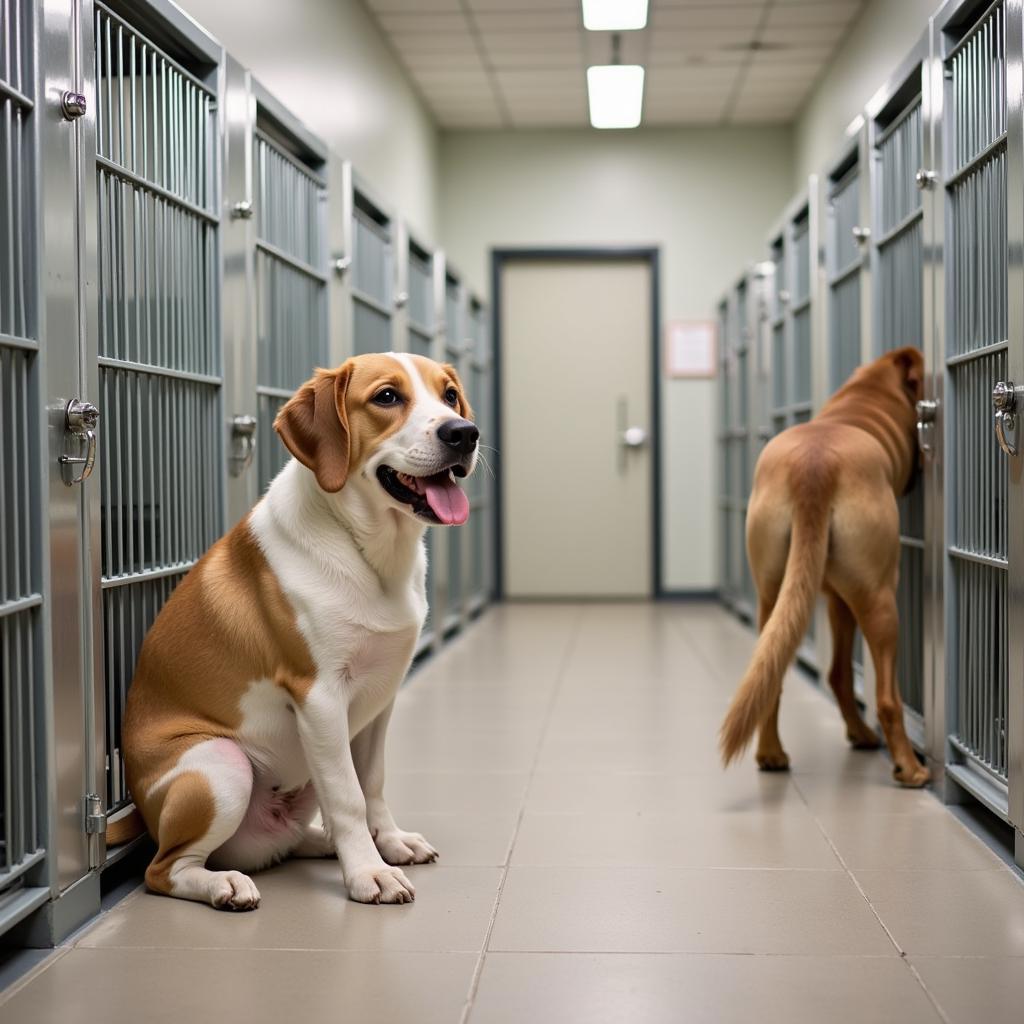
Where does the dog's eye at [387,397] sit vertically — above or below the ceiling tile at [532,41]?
below

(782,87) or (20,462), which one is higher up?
(782,87)

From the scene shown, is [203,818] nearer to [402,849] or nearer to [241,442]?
[402,849]

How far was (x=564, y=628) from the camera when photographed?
7.41 m

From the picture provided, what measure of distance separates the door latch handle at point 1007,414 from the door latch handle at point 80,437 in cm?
176

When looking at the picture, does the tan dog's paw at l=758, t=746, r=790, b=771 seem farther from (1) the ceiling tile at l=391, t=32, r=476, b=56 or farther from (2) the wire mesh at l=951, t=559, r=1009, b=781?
(1) the ceiling tile at l=391, t=32, r=476, b=56

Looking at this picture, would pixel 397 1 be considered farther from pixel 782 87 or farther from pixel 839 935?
pixel 839 935

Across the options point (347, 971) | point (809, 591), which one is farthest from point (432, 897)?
point (809, 591)

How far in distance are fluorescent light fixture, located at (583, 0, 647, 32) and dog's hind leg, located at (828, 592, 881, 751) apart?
3107 millimetres

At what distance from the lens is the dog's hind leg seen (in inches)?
149

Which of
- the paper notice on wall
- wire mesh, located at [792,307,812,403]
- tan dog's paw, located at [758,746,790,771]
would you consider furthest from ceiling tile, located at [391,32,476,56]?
tan dog's paw, located at [758,746,790,771]

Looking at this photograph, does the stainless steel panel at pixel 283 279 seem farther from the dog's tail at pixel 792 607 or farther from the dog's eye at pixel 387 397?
the dog's tail at pixel 792 607

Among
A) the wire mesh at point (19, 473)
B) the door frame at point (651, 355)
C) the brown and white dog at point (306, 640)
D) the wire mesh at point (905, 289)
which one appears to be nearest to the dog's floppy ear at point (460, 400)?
the brown and white dog at point (306, 640)

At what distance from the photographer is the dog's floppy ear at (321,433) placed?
7.77 feet

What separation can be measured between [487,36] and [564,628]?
344cm
